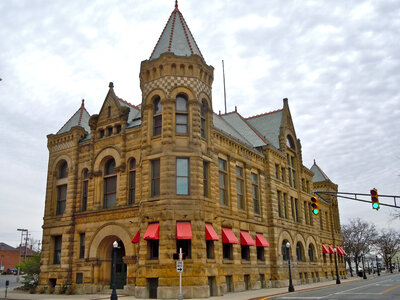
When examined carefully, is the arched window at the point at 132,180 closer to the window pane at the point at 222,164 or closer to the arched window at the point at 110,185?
the arched window at the point at 110,185

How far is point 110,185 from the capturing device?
31.7m

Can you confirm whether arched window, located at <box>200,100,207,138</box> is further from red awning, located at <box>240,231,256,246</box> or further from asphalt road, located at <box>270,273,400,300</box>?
asphalt road, located at <box>270,273,400,300</box>

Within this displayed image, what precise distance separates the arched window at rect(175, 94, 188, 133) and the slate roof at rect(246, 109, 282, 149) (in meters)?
16.7

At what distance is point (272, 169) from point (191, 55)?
15.7 m

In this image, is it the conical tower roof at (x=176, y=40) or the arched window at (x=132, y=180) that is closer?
the conical tower roof at (x=176, y=40)

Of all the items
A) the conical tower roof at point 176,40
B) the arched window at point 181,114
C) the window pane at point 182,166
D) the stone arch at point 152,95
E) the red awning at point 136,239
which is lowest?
the red awning at point 136,239

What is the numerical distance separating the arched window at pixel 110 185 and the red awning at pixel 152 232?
267 inches

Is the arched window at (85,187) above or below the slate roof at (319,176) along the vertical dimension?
below

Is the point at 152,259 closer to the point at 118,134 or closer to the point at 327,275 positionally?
the point at 118,134

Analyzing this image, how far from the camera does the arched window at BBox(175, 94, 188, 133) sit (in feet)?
90.2

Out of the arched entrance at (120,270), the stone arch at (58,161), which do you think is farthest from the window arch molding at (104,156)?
the arched entrance at (120,270)

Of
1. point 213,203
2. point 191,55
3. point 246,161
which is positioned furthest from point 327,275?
point 191,55

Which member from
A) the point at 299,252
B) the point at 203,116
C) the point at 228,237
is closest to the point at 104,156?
the point at 203,116

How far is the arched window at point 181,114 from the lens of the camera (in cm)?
2750
